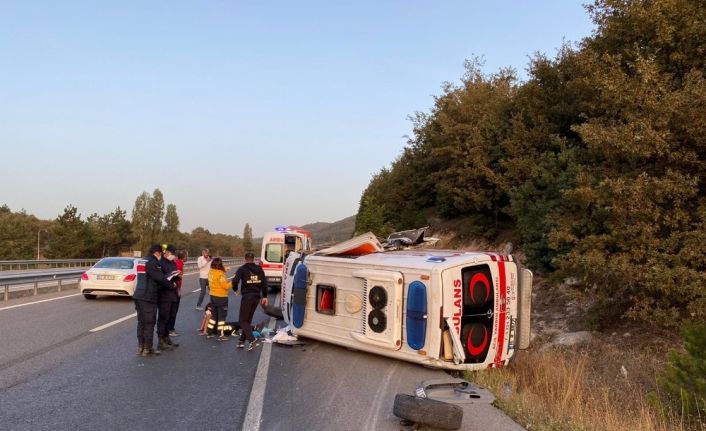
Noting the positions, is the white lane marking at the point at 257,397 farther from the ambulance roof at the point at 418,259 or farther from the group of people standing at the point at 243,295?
the ambulance roof at the point at 418,259

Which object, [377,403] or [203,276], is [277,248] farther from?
[377,403]

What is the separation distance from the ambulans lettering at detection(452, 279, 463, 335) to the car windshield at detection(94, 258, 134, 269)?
12.7 metres

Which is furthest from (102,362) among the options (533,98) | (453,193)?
(453,193)

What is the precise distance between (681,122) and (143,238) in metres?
98.5

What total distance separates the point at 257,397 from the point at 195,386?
1.04 m

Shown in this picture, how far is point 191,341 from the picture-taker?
32.3 ft

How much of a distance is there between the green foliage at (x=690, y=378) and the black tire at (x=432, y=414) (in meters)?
2.95

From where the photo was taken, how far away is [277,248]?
2162cm

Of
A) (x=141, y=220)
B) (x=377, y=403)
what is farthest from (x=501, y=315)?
(x=141, y=220)

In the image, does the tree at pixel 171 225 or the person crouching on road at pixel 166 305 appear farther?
the tree at pixel 171 225

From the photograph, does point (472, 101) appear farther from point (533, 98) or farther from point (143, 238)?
point (143, 238)

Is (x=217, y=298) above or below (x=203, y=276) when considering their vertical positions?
below

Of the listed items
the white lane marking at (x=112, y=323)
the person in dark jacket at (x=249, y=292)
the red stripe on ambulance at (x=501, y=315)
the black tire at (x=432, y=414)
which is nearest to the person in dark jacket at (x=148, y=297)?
the person in dark jacket at (x=249, y=292)

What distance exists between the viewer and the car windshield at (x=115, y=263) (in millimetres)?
16500
